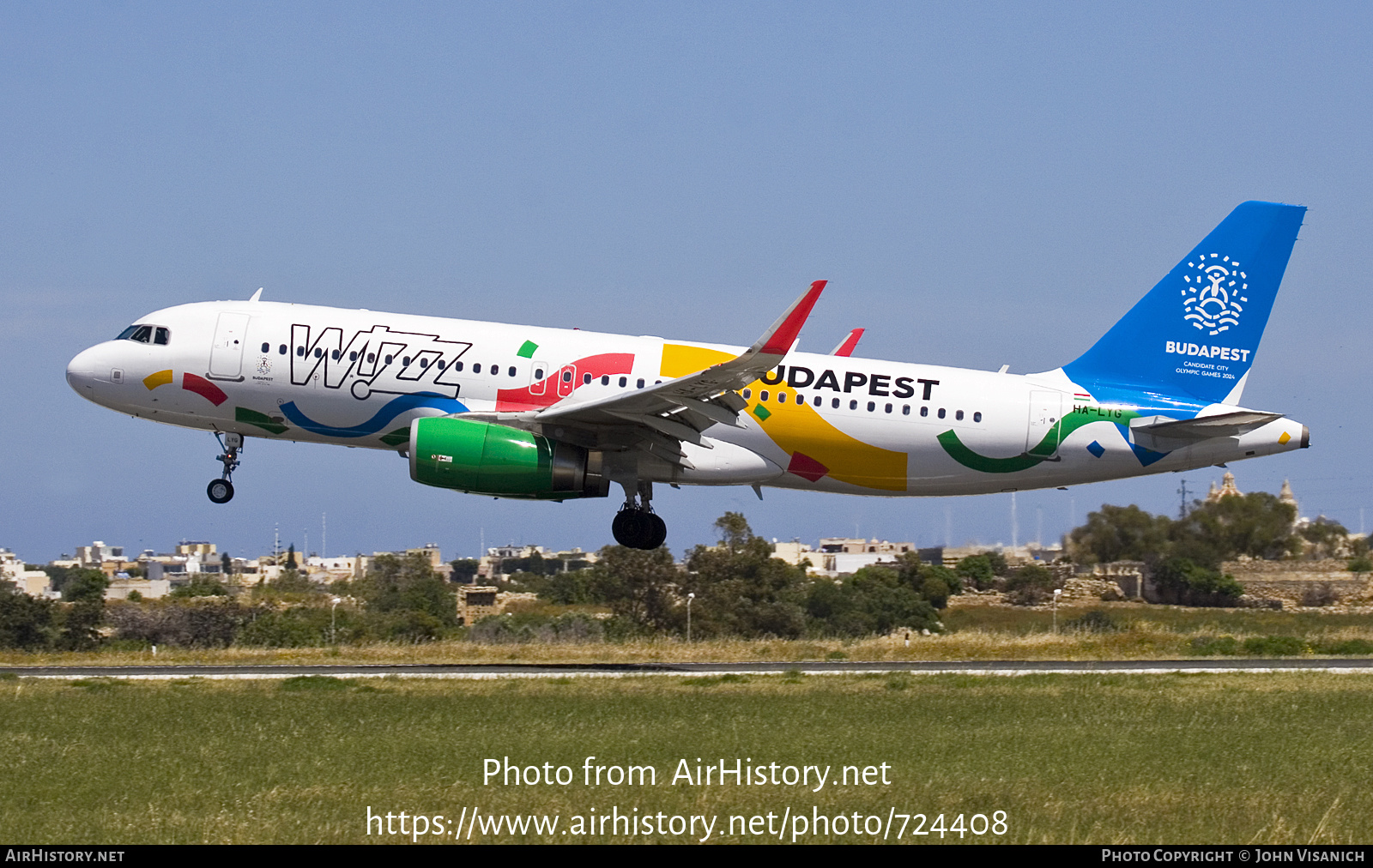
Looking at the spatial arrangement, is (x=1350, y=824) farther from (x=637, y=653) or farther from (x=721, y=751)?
(x=637, y=653)

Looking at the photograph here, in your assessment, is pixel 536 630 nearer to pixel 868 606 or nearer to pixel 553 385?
pixel 868 606

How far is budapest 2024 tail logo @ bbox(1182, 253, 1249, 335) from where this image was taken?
31891 millimetres

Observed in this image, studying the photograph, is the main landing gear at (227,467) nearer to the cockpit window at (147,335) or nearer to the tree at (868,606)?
the cockpit window at (147,335)

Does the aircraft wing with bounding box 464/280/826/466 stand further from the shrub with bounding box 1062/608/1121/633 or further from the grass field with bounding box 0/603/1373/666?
the shrub with bounding box 1062/608/1121/633

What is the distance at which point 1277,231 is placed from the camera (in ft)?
105

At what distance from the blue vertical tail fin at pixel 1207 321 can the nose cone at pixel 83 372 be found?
19.5 meters

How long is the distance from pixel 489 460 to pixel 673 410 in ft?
11.3

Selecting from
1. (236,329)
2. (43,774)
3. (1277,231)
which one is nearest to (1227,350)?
(1277,231)

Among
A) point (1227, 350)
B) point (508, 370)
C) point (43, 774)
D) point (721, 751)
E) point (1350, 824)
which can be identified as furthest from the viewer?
point (1227, 350)

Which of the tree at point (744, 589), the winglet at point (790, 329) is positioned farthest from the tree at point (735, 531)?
the winglet at point (790, 329)

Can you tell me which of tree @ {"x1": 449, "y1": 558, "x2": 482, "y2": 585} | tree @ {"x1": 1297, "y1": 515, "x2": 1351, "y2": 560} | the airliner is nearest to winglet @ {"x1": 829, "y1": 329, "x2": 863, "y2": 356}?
the airliner

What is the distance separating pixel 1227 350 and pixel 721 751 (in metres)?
17.3

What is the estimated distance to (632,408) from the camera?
27641 mm

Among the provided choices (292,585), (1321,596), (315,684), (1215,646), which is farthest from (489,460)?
(1321,596)
